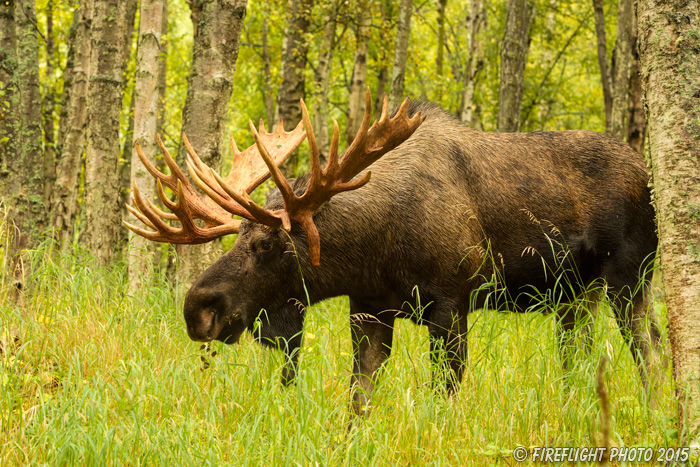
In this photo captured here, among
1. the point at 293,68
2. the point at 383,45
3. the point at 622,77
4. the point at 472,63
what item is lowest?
the point at 293,68

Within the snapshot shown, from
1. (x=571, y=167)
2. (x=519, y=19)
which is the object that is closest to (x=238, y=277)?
(x=571, y=167)

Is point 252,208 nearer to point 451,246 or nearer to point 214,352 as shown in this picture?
point 214,352

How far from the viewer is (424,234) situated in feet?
14.1

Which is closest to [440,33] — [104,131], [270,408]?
[104,131]

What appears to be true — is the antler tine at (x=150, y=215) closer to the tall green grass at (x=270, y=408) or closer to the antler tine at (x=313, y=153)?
the tall green grass at (x=270, y=408)

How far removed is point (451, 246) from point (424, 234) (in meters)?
0.19

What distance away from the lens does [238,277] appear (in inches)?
169

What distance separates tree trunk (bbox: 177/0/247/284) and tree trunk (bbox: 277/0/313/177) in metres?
4.77

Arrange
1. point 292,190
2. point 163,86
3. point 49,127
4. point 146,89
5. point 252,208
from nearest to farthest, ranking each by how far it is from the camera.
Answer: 1. point 252,208
2. point 292,190
3. point 146,89
4. point 49,127
5. point 163,86

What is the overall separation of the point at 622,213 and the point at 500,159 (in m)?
0.87

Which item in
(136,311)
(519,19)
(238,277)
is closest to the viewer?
(238,277)

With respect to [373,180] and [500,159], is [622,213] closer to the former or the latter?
[500,159]

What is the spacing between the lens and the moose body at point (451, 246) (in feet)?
14.1

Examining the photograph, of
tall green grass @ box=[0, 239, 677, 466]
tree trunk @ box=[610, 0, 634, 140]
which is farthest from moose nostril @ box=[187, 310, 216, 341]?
tree trunk @ box=[610, 0, 634, 140]
